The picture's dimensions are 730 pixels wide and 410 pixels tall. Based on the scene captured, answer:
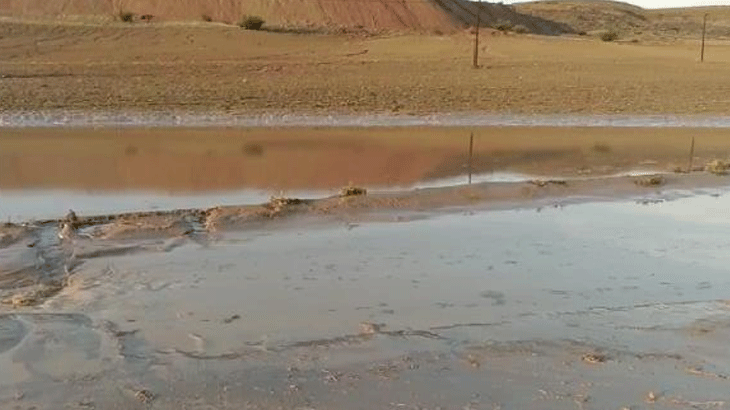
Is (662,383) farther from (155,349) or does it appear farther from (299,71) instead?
(299,71)

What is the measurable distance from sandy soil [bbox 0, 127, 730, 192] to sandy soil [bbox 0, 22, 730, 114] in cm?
440

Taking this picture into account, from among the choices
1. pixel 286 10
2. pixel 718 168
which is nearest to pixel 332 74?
pixel 718 168

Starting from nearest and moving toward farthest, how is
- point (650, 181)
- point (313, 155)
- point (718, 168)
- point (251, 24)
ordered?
point (650, 181)
point (718, 168)
point (313, 155)
point (251, 24)

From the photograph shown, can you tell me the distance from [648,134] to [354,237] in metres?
15.0

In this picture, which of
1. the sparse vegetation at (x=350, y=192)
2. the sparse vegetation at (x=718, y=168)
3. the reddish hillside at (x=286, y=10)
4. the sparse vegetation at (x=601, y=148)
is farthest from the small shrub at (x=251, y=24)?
the sparse vegetation at (x=350, y=192)

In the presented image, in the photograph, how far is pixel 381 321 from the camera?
7527mm

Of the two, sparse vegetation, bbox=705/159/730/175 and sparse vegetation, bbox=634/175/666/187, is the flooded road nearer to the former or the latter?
sparse vegetation, bbox=634/175/666/187

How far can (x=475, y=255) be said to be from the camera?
994 centimetres

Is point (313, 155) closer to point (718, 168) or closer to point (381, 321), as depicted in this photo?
point (718, 168)

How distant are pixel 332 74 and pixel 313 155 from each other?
17.8m

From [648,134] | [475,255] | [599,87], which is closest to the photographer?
[475,255]

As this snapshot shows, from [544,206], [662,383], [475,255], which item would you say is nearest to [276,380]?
[662,383]

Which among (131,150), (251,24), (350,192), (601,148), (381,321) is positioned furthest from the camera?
(251,24)

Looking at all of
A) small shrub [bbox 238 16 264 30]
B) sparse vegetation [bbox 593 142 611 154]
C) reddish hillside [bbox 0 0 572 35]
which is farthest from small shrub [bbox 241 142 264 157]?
reddish hillside [bbox 0 0 572 35]
